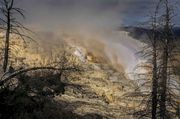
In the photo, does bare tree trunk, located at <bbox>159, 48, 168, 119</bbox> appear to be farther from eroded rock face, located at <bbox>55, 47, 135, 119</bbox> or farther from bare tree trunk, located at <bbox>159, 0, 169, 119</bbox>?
eroded rock face, located at <bbox>55, 47, 135, 119</bbox>

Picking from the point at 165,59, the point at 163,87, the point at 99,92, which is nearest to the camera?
the point at 163,87

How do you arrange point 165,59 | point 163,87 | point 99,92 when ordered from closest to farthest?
point 163,87
point 165,59
point 99,92

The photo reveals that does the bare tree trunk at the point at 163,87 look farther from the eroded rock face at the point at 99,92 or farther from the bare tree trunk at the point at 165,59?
the eroded rock face at the point at 99,92

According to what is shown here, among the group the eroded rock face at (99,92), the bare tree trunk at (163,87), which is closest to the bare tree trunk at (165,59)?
the bare tree trunk at (163,87)

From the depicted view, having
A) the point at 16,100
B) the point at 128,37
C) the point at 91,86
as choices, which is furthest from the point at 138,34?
the point at 16,100

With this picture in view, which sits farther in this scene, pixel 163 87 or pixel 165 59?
pixel 165 59

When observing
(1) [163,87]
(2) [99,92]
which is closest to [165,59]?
(1) [163,87]

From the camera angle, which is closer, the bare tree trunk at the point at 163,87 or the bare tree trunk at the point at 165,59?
the bare tree trunk at the point at 163,87

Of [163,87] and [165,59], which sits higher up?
[165,59]

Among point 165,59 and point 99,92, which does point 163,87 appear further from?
point 99,92

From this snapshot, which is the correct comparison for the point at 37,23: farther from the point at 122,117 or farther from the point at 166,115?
the point at 166,115

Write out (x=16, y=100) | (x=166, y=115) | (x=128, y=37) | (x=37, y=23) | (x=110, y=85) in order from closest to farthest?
1. (x=16, y=100)
2. (x=166, y=115)
3. (x=110, y=85)
4. (x=37, y=23)
5. (x=128, y=37)
